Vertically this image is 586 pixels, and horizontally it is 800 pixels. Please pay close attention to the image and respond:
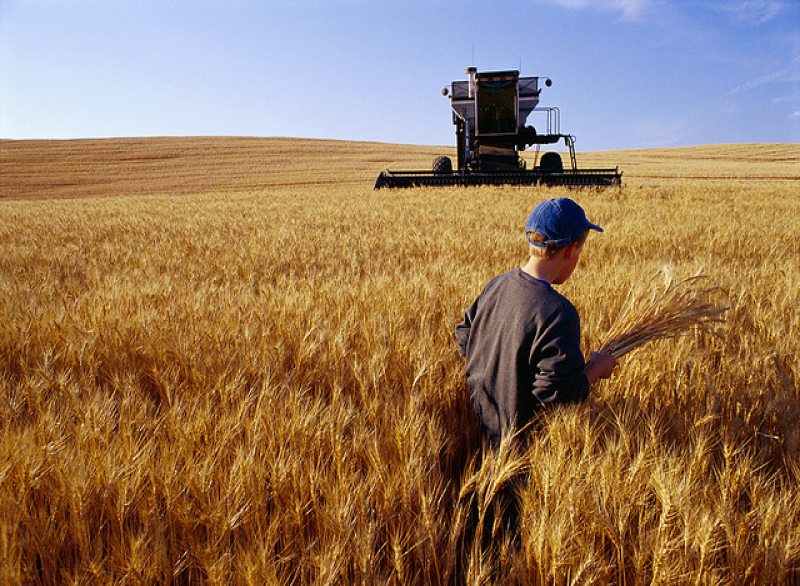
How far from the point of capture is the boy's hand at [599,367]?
1.50 metres

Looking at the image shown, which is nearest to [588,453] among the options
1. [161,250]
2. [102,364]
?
[102,364]

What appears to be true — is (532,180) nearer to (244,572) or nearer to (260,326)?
(260,326)

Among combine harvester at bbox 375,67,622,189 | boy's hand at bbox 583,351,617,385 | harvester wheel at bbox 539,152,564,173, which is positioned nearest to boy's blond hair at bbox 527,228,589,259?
boy's hand at bbox 583,351,617,385

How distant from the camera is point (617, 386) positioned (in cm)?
184

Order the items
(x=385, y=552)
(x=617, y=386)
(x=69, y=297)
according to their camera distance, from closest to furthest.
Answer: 1. (x=385, y=552)
2. (x=617, y=386)
3. (x=69, y=297)

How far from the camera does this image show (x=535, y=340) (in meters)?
1.39

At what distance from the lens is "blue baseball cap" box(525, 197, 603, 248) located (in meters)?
1.46

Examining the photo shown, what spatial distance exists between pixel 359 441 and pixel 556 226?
34.7 inches

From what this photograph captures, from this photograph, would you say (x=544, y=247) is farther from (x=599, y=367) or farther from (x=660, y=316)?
(x=660, y=316)

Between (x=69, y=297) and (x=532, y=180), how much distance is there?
11.2 metres

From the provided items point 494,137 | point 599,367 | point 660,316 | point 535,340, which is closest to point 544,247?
point 535,340

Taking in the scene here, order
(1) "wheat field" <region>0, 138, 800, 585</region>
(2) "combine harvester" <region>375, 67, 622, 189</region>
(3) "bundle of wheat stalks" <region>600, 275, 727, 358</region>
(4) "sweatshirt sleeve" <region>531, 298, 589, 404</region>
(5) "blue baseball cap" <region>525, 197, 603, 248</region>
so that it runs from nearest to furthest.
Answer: (1) "wheat field" <region>0, 138, 800, 585</region>
(4) "sweatshirt sleeve" <region>531, 298, 589, 404</region>
(5) "blue baseball cap" <region>525, 197, 603, 248</region>
(3) "bundle of wheat stalks" <region>600, 275, 727, 358</region>
(2) "combine harvester" <region>375, 67, 622, 189</region>

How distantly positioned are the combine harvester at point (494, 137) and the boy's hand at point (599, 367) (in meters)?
11.3

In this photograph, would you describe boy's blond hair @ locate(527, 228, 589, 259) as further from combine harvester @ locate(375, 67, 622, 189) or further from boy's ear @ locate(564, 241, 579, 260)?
combine harvester @ locate(375, 67, 622, 189)
